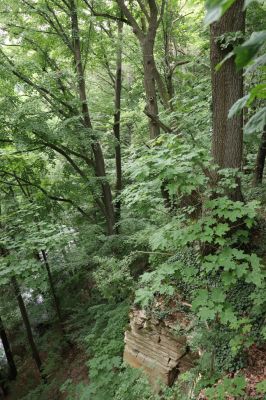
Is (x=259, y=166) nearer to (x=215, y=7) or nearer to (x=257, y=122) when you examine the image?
(x=257, y=122)

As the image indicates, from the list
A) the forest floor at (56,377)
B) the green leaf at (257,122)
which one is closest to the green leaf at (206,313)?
the green leaf at (257,122)

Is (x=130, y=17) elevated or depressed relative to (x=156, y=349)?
elevated

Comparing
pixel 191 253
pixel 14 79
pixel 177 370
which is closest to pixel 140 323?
pixel 177 370

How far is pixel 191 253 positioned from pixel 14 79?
5418mm

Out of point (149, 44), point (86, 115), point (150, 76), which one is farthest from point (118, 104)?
point (149, 44)

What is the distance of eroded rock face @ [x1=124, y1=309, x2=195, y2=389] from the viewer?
4785mm

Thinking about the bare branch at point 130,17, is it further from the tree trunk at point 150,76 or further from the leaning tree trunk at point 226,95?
the leaning tree trunk at point 226,95

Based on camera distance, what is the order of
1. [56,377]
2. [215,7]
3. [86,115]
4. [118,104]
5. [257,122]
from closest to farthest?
1. [215,7]
2. [257,122]
3. [86,115]
4. [56,377]
5. [118,104]

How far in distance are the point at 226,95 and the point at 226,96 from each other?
0.01 metres

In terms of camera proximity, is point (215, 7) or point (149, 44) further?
point (149, 44)

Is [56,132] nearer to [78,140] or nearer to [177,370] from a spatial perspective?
[78,140]

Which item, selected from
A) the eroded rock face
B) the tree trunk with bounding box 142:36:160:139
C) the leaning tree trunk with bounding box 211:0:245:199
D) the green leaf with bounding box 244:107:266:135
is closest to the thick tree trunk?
the tree trunk with bounding box 142:36:160:139

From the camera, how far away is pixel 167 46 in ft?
26.8

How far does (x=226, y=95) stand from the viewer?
408 cm
